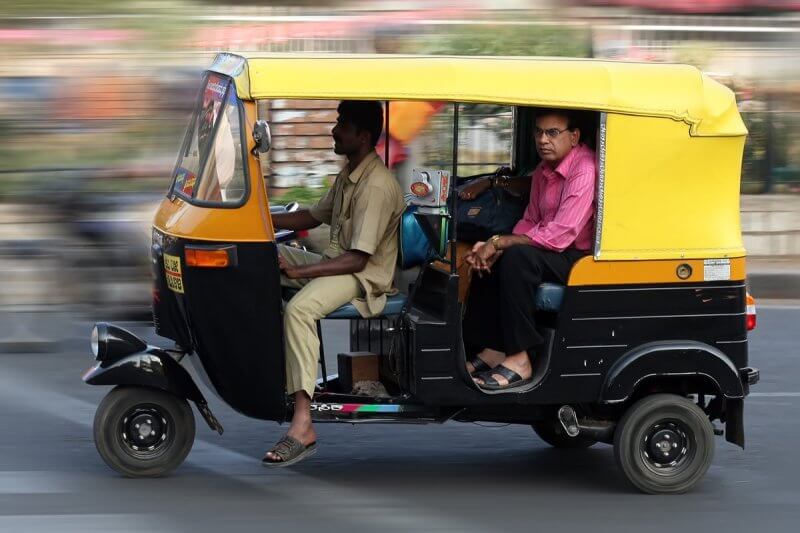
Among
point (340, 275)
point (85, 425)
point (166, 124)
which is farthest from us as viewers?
point (166, 124)

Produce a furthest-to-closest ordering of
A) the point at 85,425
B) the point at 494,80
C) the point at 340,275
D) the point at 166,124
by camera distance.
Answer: the point at 166,124
the point at 85,425
the point at 340,275
the point at 494,80

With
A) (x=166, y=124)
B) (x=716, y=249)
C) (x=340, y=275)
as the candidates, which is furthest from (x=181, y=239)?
(x=166, y=124)

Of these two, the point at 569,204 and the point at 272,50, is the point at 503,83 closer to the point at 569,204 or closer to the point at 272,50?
the point at 569,204

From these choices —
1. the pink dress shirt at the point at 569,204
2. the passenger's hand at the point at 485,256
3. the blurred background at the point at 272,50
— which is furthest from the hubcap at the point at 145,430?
the blurred background at the point at 272,50

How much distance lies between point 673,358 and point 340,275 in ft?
4.83

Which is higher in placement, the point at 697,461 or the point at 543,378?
the point at 543,378

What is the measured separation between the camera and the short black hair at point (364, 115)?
5.69m

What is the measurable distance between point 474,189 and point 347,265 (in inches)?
29.3

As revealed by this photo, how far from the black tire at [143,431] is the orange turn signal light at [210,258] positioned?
26.6 inches

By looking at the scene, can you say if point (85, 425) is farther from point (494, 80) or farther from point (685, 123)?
point (685, 123)

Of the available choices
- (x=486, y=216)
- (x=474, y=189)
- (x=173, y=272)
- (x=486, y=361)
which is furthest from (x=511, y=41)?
(x=173, y=272)

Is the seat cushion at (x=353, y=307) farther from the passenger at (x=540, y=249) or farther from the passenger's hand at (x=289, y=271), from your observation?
the passenger at (x=540, y=249)

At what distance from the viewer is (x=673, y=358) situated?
5.49 meters

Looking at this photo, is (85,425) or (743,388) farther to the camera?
(85,425)
